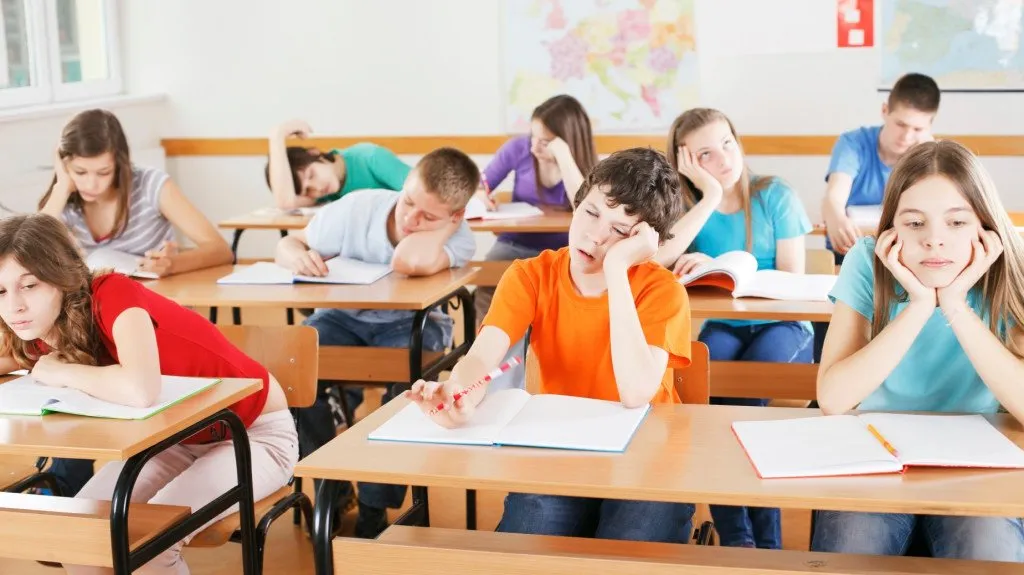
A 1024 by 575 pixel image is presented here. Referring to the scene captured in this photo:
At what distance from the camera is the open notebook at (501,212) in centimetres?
407

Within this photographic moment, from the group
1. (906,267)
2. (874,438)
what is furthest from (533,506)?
(906,267)

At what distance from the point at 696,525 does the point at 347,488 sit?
49.9 inches

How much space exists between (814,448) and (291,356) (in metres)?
1.24

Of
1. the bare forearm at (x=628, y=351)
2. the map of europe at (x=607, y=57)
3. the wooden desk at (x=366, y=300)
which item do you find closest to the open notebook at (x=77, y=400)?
the bare forearm at (x=628, y=351)

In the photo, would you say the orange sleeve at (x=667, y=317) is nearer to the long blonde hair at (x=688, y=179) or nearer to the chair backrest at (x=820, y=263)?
the long blonde hair at (x=688, y=179)

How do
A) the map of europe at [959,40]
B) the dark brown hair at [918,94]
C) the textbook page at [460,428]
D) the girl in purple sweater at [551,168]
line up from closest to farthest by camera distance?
the textbook page at [460,428] < the dark brown hair at [918,94] < the girl in purple sweater at [551,168] < the map of europe at [959,40]

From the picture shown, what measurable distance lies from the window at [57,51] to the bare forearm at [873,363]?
4528mm

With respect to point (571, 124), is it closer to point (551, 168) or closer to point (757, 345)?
point (551, 168)

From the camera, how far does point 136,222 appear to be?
3.50 m

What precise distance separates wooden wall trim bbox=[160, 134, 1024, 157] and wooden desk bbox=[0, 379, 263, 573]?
3.36 meters

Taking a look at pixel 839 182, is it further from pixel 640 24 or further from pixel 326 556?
pixel 326 556

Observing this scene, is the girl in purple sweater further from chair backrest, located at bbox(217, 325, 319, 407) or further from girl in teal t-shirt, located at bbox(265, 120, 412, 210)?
chair backrest, located at bbox(217, 325, 319, 407)

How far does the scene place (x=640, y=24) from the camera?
568 centimetres

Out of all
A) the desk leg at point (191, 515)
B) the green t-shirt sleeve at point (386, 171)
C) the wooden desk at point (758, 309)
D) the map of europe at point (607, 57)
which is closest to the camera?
the desk leg at point (191, 515)
